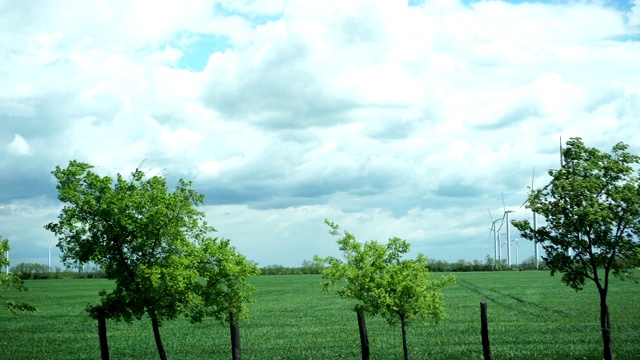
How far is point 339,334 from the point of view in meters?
45.0

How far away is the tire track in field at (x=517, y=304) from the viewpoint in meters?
60.0

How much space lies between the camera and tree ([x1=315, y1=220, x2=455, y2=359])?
24234 millimetres

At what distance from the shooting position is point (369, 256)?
25.0 m

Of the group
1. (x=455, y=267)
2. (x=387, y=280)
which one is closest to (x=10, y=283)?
(x=387, y=280)

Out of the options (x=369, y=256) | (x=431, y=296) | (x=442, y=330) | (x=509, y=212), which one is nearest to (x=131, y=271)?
(x=369, y=256)

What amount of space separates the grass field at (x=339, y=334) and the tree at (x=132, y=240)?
11.1 meters

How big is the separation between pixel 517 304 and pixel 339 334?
102 ft

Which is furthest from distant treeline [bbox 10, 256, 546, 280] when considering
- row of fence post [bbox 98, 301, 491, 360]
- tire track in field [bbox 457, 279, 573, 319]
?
row of fence post [bbox 98, 301, 491, 360]

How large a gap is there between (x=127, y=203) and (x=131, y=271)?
2.29 m

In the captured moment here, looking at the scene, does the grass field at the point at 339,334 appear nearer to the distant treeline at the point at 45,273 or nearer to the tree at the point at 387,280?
the tree at the point at 387,280

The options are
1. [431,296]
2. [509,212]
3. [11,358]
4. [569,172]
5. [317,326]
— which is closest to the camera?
[431,296]

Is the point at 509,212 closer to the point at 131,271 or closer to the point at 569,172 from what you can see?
the point at 569,172

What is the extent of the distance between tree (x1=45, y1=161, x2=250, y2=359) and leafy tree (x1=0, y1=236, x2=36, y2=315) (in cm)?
308

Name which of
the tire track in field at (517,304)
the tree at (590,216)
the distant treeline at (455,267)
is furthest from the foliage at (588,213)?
the distant treeline at (455,267)
